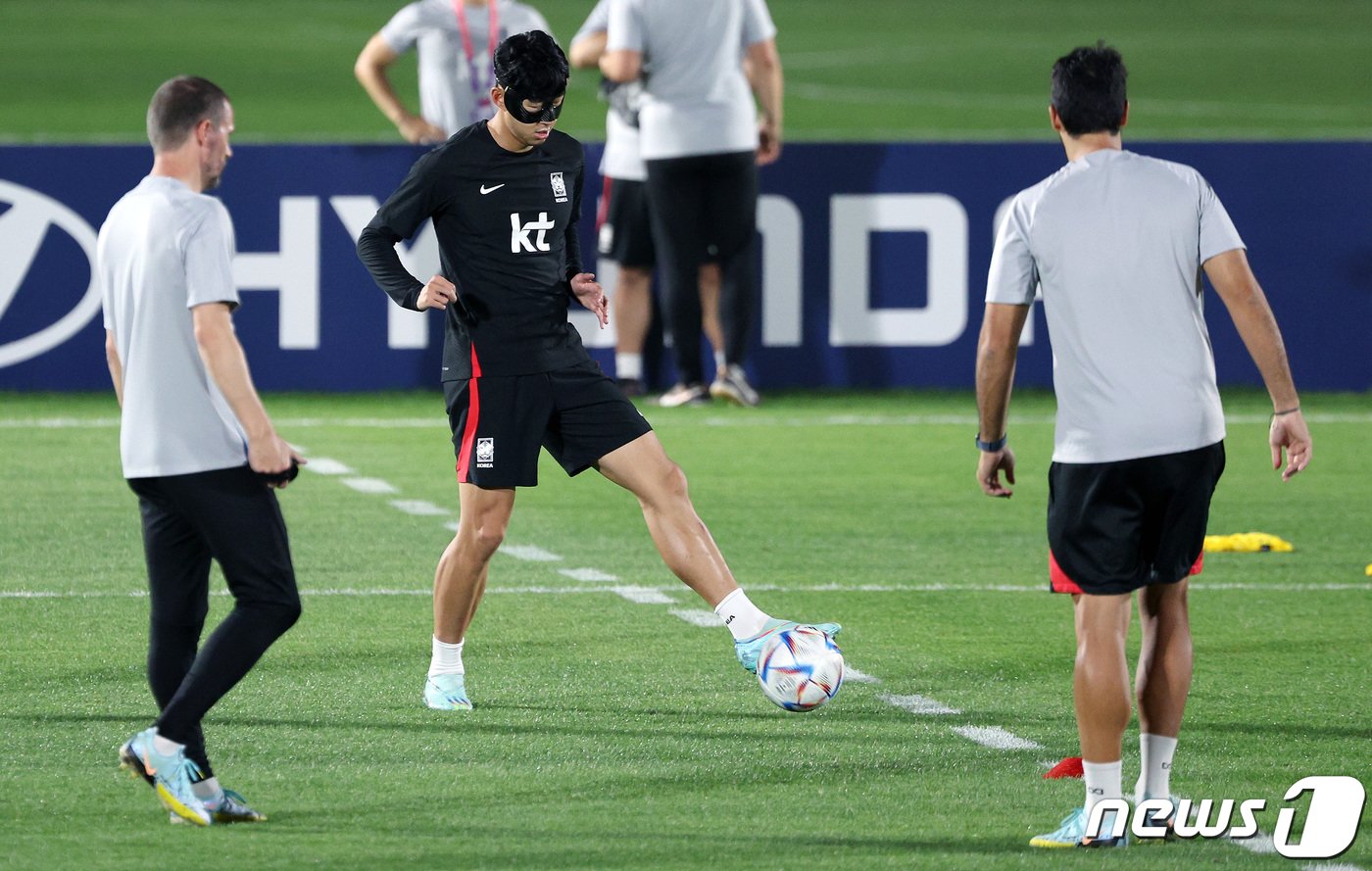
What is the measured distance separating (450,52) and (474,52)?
0.19 meters

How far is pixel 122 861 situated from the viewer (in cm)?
535

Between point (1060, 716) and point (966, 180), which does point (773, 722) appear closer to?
point (1060, 716)

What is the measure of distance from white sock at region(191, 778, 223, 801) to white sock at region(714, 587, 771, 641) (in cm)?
166

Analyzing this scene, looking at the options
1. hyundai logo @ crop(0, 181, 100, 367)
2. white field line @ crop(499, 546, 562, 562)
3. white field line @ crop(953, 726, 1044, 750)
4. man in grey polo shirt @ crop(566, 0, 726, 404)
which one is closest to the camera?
white field line @ crop(953, 726, 1044, 750)

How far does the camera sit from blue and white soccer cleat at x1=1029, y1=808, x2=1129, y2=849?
5.47m

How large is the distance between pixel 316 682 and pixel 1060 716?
223cm

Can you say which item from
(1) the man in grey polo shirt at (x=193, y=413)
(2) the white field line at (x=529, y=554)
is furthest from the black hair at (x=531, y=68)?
(2) the white field line at (x=529, y=554)

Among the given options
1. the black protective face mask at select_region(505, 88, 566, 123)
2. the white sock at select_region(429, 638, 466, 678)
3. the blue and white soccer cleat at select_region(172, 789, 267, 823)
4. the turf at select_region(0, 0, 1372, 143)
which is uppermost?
the black protective face mask at select_region(505, 88, 566, 123)

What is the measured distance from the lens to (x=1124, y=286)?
5.41m

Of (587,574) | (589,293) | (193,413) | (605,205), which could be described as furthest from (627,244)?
(193,413)

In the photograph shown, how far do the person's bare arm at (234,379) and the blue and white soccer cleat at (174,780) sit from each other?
70 centimetres

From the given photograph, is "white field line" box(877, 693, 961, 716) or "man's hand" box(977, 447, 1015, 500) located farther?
"white field line" box(877, 693, 961, 716)

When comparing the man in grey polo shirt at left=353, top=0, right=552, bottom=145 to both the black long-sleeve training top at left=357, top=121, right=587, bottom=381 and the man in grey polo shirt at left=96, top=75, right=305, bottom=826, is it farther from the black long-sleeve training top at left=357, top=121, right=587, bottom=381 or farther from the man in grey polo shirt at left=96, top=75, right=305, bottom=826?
the man in grey polo shirt at left=96, top=75, right=305, bottom=826

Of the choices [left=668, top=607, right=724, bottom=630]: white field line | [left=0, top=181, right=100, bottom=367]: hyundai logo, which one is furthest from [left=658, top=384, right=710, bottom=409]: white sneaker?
[left=668, top=607, right=724, bottom=630]: white field line
